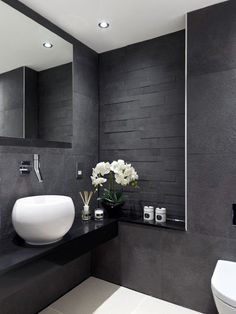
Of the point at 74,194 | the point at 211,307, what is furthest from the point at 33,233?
the point at 211,307

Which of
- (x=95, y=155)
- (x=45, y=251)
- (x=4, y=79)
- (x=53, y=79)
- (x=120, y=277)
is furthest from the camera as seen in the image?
A: (x=95, y=155)

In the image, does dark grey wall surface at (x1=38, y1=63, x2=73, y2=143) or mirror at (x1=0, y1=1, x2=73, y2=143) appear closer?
mirror at (x1=0, y1=1, x2=73, y2=143)

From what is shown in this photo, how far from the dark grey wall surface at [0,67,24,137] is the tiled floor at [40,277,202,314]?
143 centimetres

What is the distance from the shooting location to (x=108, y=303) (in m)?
1.87

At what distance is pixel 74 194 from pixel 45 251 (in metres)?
0.82

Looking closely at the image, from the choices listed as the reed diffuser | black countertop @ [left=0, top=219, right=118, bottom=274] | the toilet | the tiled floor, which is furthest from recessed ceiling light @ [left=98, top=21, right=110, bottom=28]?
the tiled floor

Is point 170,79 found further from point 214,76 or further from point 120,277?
point 120,277

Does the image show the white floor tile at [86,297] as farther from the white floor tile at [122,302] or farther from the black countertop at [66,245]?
the black countertop at [66,245]

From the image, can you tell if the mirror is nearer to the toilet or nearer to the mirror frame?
the mirror frame

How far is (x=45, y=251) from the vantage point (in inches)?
51.6

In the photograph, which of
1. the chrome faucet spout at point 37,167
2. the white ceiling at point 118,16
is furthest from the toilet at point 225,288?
the white ceiling at point 118,16

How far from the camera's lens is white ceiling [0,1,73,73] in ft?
5.25

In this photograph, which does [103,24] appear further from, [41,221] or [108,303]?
[108,303]

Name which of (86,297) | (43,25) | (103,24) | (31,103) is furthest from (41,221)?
(103,24)
